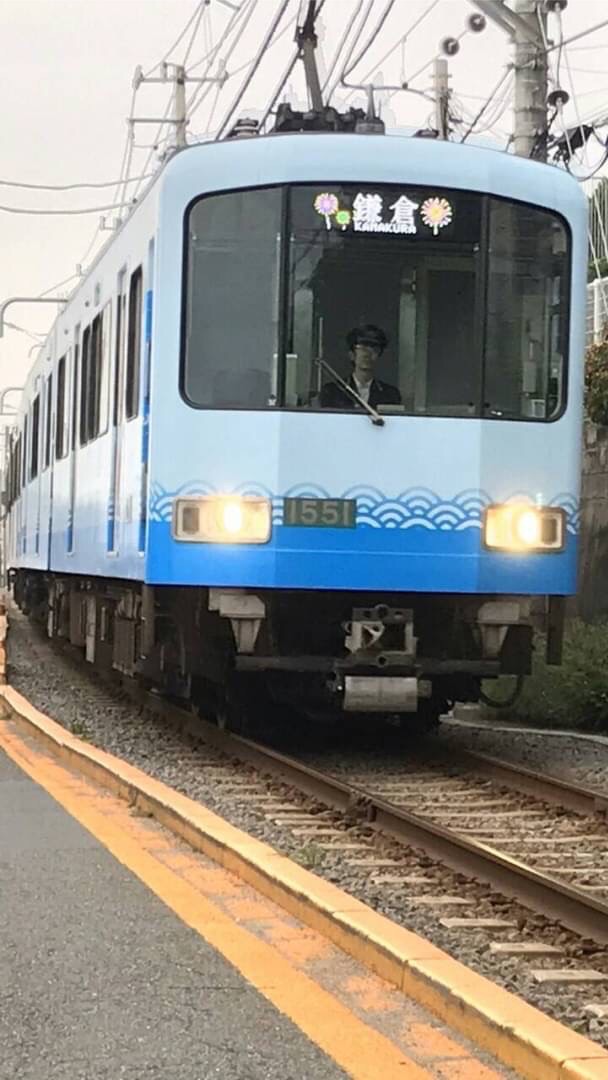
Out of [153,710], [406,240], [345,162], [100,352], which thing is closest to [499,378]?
[406,240]

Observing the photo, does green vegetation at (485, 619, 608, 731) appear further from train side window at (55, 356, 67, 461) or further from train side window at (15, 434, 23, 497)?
train side window at (15, 434, 23, 497)

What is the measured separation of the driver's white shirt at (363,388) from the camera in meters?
8.75

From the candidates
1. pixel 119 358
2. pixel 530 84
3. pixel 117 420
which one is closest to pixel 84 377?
pixel 119 358

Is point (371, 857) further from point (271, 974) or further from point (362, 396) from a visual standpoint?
point (362, 396)

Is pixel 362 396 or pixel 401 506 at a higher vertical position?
pixel 362 396

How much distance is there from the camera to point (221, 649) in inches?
376

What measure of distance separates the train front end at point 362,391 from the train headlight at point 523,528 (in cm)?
1

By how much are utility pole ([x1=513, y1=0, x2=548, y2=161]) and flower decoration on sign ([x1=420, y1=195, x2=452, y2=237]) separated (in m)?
5.26

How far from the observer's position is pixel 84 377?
1244 centimetres

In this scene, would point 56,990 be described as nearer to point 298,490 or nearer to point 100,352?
point 298,490

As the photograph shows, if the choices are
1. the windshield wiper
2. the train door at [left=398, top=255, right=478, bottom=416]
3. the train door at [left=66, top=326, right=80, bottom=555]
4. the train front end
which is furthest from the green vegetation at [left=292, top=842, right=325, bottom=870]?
the train door at [left=66, top=326, right=80, bottom=555]

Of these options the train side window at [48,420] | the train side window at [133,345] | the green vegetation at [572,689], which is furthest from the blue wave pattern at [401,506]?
the train side window at [48,420]

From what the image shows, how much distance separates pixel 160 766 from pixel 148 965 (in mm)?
4602

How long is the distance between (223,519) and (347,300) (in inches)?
55.4
